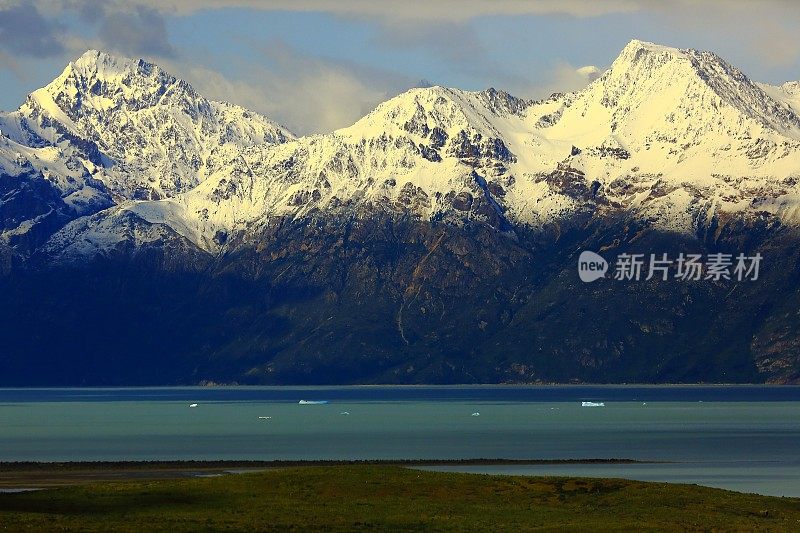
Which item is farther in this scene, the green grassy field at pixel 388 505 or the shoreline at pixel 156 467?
the shoreline at pixel 156 467

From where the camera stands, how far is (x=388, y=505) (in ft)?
366

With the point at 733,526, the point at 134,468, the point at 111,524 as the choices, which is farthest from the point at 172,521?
the point at 134,468

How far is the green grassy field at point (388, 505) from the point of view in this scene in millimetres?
101188

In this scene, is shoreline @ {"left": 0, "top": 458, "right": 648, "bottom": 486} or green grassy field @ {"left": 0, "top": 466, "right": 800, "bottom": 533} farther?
shoreline @ {"left": 0, "top": 458, "right": 648, "bottom": 486}

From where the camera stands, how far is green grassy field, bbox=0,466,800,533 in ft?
332

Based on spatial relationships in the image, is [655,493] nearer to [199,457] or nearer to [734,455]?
[734,455]

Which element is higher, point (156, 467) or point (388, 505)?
point (156, 467)

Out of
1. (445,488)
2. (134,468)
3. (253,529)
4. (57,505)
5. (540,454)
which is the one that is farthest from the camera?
(540,454)

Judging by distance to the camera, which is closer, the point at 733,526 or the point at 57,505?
the point at 733,526

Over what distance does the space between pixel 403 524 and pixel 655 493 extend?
861 inches

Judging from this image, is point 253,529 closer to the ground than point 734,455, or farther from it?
closer to the ground

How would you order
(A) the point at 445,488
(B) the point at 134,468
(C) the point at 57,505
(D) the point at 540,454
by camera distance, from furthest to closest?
(D) the point at 540,454
(B) the point at 134,468
(A) the point at 445,488
(C) the point at 57,505

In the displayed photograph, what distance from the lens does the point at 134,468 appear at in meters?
180

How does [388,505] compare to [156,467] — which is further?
[156,467]
